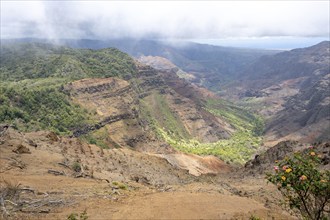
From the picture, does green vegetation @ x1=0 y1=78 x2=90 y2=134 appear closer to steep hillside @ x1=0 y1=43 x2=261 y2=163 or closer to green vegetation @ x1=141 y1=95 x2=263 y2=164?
steep hillside @ x1=0 y1=43 x2=261 y2=163

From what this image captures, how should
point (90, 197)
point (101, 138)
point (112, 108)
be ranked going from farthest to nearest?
point (112, 108) < point (101, 138) < point (90, 197)

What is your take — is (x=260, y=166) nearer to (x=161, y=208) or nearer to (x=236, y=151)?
(x=161, y=208)

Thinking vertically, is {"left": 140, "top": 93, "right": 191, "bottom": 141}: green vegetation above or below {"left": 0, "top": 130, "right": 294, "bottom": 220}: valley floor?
below

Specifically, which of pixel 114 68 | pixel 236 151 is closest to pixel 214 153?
pixel 236 151

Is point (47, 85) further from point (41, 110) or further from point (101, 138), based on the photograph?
point (101, 138)

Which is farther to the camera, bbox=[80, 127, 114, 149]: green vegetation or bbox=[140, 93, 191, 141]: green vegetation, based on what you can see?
bbox=[140, 93, 191, 141]: green vegetation

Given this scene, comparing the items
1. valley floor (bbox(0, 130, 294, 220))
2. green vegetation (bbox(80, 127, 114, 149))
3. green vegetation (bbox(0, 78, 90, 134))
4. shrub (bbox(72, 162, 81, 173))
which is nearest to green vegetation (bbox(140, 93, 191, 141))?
green vegetation (bbox(80, 127, 114, 149))

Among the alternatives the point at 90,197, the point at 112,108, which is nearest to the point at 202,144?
the point at 112,108

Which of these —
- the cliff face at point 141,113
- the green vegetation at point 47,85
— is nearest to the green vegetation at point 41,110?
the green vegetation at point 47,85

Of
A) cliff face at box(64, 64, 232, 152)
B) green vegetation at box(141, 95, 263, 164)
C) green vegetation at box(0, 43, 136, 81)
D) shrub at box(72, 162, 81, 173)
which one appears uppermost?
green vegetation at box(0, 43, 136, 81)

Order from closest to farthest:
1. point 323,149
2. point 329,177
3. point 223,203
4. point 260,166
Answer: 1. point 329,177
2. point 223,203
3. point 323,149
4. point 260,166

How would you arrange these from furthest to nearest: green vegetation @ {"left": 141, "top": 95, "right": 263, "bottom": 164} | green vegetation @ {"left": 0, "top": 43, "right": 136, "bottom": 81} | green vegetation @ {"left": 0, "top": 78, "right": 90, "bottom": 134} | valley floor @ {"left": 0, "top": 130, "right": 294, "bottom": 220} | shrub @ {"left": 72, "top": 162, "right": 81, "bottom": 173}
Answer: green vegetation @ {"left": 0, "top": 43, "right": 136, "bottom": 81} < green vegetation @ {"left": 141, "top": 95, "right": 263, "bottom": 164} < green vegetation @ {"left": 0, "top": 78, "right": 90, "bottom": 134} < shrub @ {"left": 72, "top": 162, "right": 81, "bottom": 173} < valley floor @ {"left": 0, "top": 130, "right": 294, "bottom": 220}
